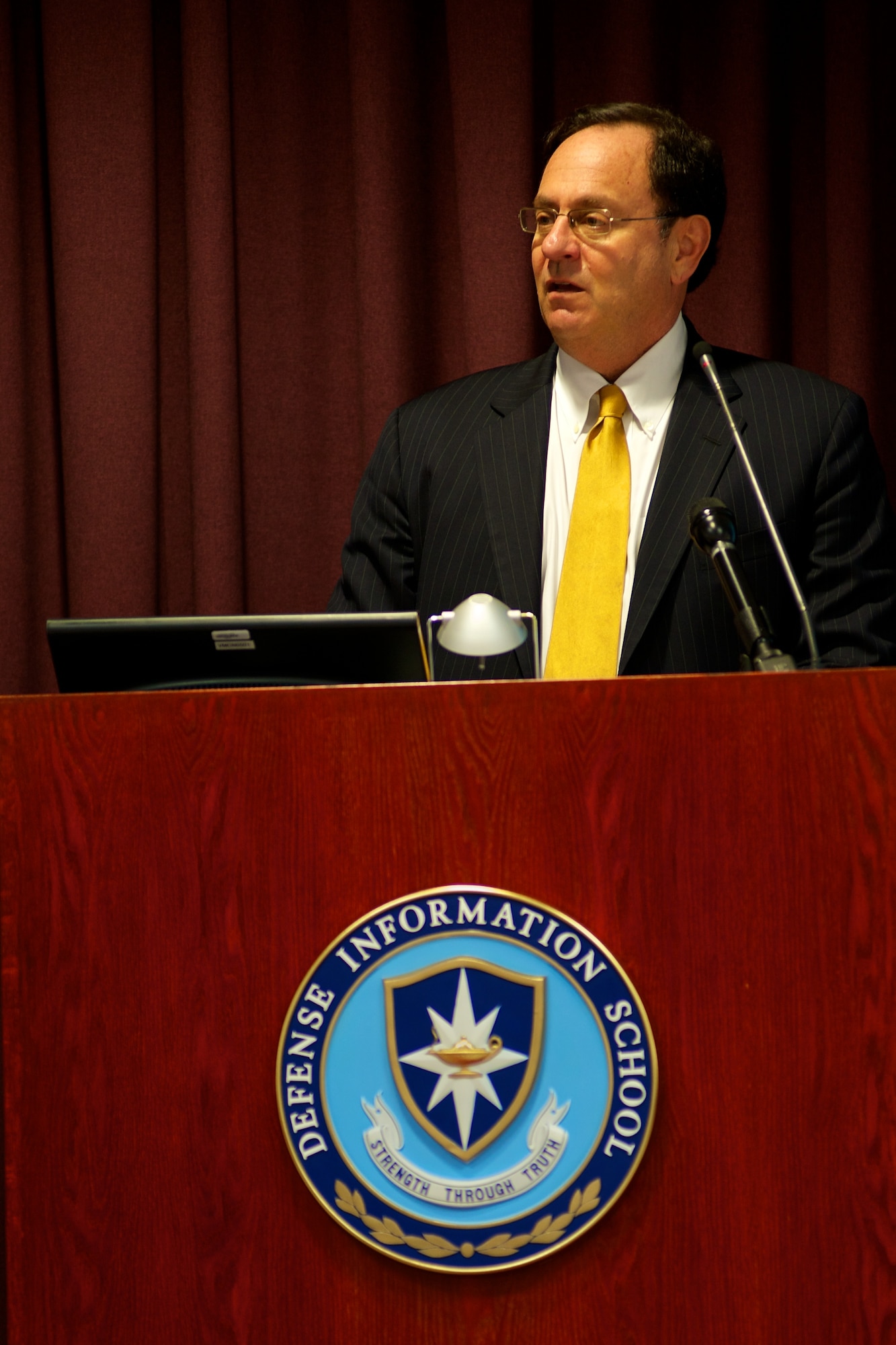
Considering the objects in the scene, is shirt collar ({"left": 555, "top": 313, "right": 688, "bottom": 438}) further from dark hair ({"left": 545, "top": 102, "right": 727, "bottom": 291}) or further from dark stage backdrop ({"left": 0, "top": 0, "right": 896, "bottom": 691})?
dark stage backdrop ({"left": 0, "top": 0, "right": 896, "bottom": 691})

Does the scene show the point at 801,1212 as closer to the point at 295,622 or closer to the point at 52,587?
the point at 295,622

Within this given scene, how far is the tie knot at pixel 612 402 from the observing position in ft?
6.32

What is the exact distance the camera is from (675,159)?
6.65 ft

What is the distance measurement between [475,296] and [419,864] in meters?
1.59

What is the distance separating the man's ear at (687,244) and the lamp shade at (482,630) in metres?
1.08

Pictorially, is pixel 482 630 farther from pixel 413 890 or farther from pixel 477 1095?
pixel 477 1095

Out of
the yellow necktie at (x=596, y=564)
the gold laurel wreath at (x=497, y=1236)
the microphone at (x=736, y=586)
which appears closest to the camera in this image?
the gold laurel wreath at (x=497, y=1236)

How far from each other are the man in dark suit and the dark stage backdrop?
291 millimetres

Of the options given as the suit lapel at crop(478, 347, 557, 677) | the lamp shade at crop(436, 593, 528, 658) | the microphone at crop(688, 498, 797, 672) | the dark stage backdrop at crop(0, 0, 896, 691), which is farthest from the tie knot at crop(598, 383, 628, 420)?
the lamp shade at crop(436, 593, 528, 658)

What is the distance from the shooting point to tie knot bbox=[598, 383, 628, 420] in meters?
1.93

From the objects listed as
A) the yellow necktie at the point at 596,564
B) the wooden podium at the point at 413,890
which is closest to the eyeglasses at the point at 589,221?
the yellow necktie at the point at 596,564

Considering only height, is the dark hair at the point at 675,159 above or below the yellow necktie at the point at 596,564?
above

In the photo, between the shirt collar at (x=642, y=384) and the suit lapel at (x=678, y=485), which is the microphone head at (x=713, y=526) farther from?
the shirt collar at (x=642, y=384)

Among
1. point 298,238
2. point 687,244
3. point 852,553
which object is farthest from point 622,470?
point 298,238
